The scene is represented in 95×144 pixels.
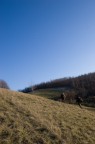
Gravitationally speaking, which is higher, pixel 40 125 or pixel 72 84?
pixel 72 84

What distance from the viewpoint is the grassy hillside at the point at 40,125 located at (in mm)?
21505

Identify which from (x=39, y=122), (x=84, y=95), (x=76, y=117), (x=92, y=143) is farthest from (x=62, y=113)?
(x=84, y=95)

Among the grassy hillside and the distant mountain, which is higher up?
the distant mountain

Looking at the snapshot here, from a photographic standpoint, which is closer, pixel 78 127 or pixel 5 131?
pixel 5 131

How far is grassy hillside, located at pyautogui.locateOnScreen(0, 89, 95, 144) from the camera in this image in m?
21.5

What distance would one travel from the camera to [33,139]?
2133 centimetres

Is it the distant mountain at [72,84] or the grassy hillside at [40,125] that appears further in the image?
the distant mountain at [72,84]

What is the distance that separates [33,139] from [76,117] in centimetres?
960

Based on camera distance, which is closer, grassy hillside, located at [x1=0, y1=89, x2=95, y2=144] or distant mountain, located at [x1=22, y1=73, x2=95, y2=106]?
grassy hillside, located at [x1=0, y1=89, x2=95, y2=144]

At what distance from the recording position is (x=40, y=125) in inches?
958

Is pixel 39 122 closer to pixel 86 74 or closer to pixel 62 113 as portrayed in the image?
pixel 62 113

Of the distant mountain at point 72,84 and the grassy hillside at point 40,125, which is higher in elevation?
the distant mountain at point 72,84

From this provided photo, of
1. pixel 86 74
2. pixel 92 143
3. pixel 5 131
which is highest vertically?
pixel 86 74

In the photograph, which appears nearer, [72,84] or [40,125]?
[40,125]
